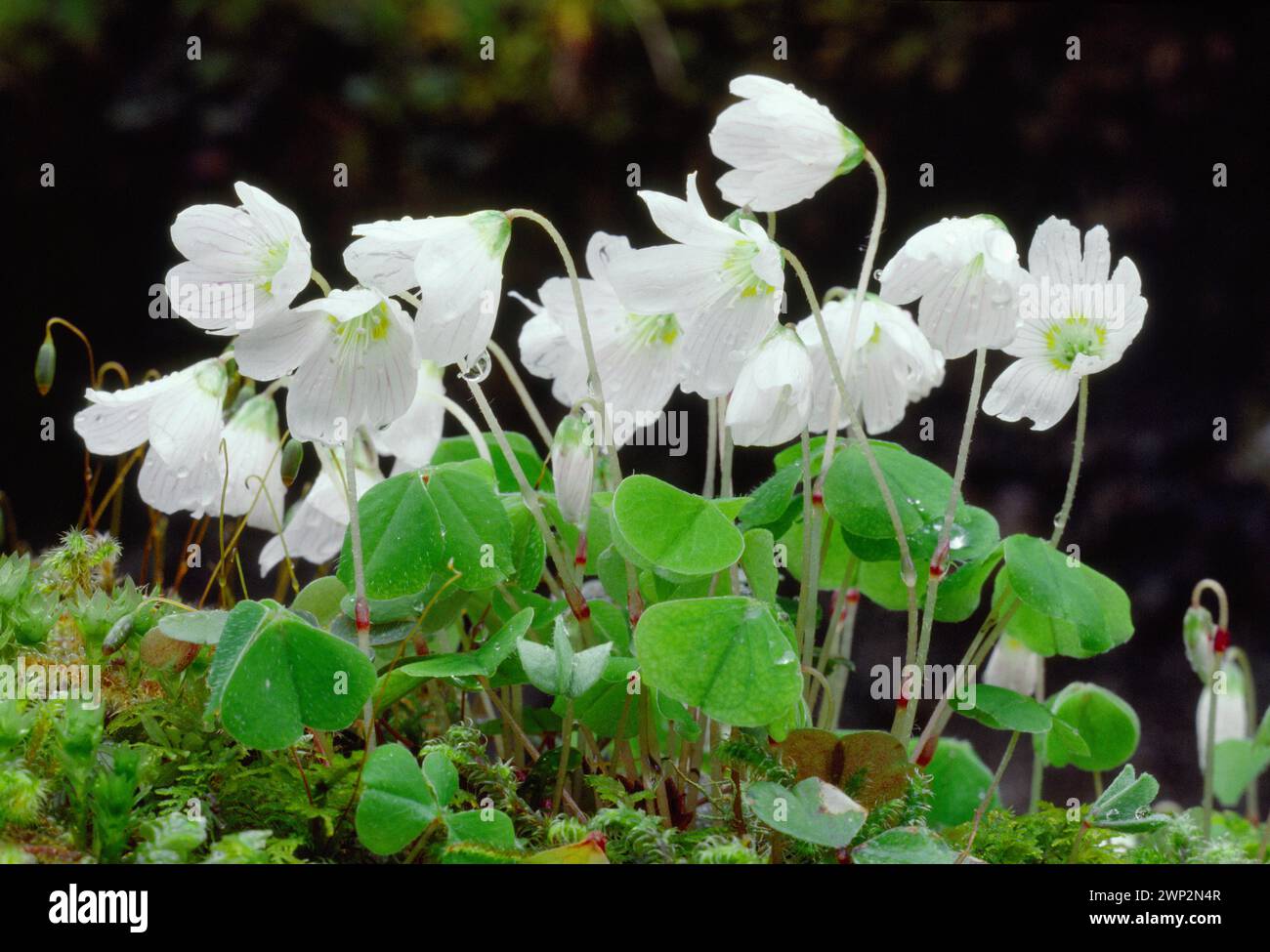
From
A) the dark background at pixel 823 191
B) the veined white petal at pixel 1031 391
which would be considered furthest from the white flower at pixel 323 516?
the dark background at pixel 823 191

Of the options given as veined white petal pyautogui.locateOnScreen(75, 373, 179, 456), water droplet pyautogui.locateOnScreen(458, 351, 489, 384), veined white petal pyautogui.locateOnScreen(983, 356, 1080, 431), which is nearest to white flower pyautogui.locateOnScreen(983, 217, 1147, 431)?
veined white petal pyautogui.locateOnScreen(983, 356, 1080, 431)

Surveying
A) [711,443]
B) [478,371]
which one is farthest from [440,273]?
[711,443]

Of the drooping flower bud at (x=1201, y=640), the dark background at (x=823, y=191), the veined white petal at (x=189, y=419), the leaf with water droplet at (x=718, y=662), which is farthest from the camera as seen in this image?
the dark background at (x=823, y=191)

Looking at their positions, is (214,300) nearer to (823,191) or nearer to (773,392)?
(773,392)

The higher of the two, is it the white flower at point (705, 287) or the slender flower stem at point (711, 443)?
the white flower at point (705, 287)

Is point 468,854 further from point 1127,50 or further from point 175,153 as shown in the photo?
point 1127,50

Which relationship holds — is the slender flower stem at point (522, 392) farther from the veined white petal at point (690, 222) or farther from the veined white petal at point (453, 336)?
the veined white petal at point (690, 222)
